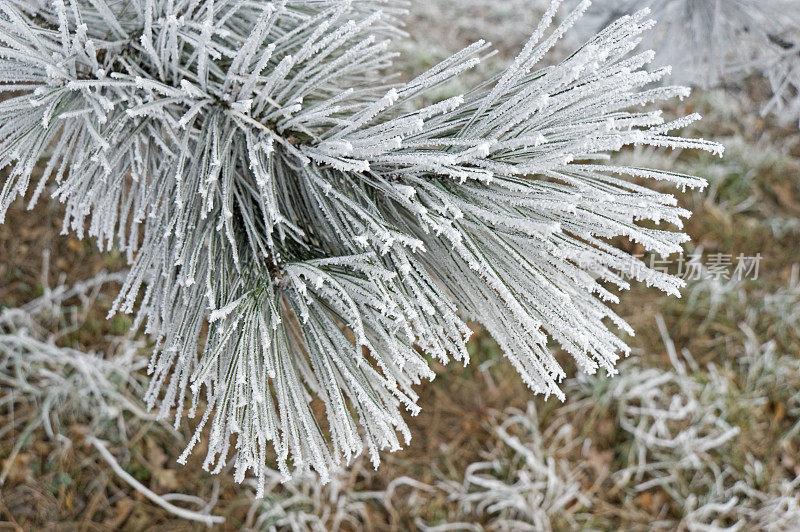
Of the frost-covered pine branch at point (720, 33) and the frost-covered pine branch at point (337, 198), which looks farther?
the frost-covered pine branch at point (720, 33)

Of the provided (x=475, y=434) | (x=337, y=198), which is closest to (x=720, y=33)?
(x=337, y=198)

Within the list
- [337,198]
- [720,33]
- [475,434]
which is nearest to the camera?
[337,198]

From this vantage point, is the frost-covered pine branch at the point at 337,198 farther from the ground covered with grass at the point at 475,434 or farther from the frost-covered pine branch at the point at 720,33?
the ground covered with grass at the point at 475,434

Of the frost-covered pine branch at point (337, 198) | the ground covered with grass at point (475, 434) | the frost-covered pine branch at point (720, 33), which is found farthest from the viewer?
the ground covered with grass at point (475, 434)

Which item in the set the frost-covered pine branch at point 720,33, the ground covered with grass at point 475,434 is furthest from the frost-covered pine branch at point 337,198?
the ground covered with grass at point 475,434

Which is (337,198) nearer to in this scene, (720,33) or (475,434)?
(720,33)

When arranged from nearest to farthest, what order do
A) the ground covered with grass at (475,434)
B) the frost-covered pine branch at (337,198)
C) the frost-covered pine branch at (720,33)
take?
1. the frost-covered pine branch at (337,198)
2. the frost-covered pine branch at (720,33)
3. the ground covered with grass at (475,434)
